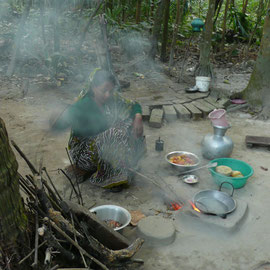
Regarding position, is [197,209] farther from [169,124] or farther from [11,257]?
[169,124]

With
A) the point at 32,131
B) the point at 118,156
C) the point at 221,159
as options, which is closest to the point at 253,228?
the point at 221,159

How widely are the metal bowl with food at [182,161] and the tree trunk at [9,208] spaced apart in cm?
238

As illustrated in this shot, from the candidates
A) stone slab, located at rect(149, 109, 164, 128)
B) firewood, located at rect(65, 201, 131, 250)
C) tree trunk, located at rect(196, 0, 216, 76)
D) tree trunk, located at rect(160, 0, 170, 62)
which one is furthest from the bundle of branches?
tree trunk, located at rect(160, 0, 170, 62)

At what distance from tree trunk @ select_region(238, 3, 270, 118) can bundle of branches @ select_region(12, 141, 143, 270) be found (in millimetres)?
4524

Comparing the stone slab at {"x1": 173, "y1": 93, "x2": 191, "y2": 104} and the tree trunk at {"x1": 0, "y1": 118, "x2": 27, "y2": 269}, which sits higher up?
the tree trunk at {"x1": 0, "y1": 118, "x2": 27, "y2": 269}

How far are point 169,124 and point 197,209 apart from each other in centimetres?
265

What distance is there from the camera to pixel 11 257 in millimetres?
1466

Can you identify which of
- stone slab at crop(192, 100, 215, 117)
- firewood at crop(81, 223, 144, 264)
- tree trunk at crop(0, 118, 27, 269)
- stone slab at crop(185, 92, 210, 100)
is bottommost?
stone slab at crop(192, 100, 215, 117)

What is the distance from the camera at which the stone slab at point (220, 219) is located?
2672mm

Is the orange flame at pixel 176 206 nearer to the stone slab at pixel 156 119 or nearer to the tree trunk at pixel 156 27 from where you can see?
the stone slab at pixel 156 119

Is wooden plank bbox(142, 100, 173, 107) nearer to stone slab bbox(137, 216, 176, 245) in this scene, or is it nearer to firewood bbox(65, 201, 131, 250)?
stone slab bbox(137, 216, 176, 245)

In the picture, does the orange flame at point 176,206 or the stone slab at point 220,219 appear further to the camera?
the orange flame at point 176,206

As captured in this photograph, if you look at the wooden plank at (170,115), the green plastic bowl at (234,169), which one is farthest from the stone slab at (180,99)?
the green plastic bowl at (234,169)

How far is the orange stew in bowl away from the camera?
3.76m
